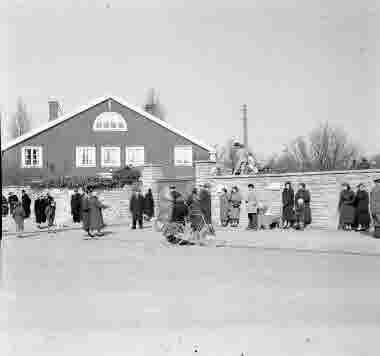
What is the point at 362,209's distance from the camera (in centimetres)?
1792

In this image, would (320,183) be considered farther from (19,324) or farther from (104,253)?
(19,324)

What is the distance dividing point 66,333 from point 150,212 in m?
19.5

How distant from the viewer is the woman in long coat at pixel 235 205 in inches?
854

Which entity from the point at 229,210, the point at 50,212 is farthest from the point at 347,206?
the point at 50,212

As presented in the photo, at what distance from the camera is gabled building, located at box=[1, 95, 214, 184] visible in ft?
141

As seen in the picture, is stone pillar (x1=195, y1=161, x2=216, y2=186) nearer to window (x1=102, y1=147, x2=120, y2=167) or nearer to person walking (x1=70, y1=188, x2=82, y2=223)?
person walking (x1=70, y1=188, x2=82, y2=223)

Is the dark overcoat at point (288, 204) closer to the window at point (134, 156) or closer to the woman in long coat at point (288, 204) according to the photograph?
the woman in long coat at point (288, 204)

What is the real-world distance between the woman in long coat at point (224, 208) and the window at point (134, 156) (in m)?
22.4

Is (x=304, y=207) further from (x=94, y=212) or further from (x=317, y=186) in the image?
(x=94, y=212)

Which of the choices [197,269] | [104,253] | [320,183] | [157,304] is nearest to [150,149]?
[320,183]

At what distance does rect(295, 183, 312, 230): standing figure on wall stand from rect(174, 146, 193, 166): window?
26161 millimetres

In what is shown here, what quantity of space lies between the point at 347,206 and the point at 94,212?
7.68 metres

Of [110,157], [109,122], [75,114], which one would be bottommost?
[110,157]

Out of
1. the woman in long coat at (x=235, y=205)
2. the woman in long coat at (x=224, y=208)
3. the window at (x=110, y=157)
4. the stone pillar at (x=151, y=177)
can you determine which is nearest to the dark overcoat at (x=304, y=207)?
the woman in long coat at (x=235, y=205)
